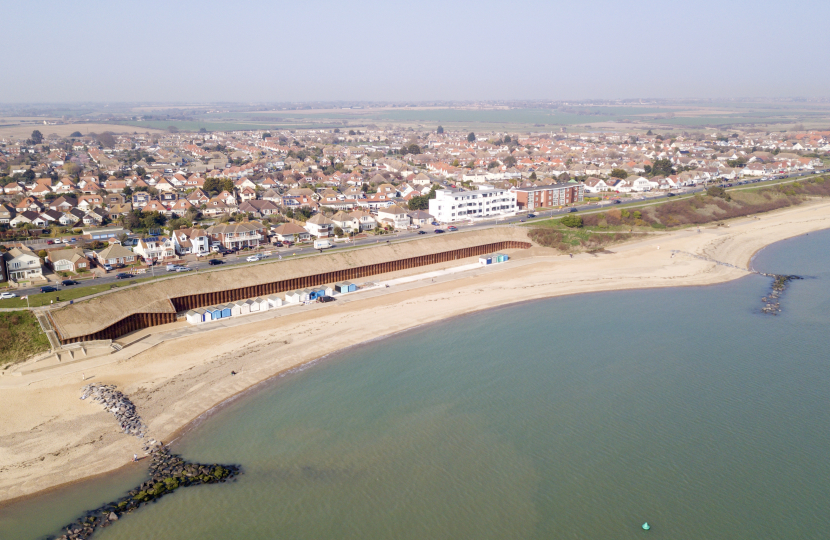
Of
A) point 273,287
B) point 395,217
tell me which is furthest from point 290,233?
point 273,287

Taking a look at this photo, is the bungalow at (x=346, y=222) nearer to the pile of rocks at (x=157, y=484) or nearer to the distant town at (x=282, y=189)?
the distant town at (x=282, y=189)

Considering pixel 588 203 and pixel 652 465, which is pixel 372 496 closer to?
pixel 652 465

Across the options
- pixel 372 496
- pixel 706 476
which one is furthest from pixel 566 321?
pixel 372 496

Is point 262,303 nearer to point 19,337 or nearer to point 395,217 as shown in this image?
point 19,337

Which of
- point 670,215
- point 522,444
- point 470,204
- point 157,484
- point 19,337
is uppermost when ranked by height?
point 470,204

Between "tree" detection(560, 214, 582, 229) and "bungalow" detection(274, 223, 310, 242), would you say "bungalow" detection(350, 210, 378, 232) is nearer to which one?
"bungalow" detection(274, 223, 310, 242)
